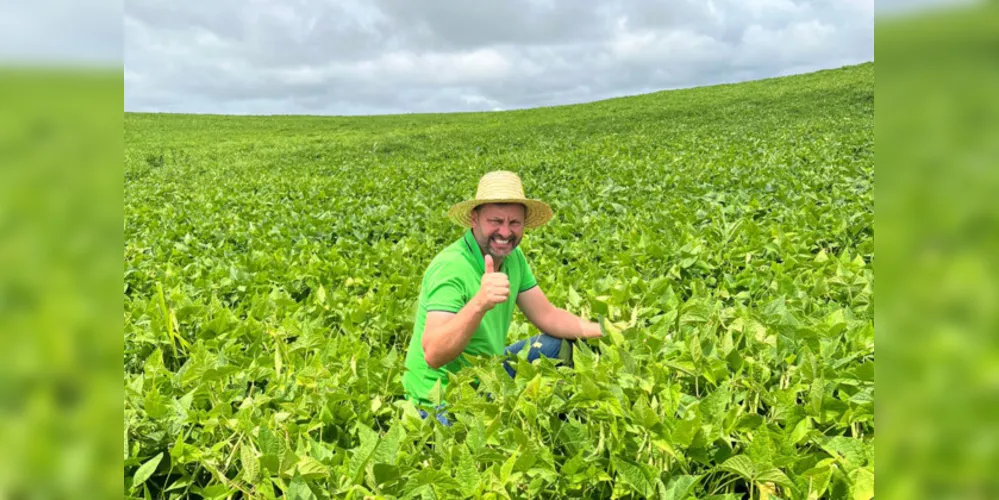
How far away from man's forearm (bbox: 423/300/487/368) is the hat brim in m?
0.70

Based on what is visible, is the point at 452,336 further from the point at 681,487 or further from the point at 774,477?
the point at 774,477

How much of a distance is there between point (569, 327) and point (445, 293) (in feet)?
2.86

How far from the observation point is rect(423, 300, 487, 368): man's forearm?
316cm

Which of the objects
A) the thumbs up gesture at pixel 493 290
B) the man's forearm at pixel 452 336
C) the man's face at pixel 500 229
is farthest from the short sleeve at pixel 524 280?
the thumbs up gesture at pixel 493 290

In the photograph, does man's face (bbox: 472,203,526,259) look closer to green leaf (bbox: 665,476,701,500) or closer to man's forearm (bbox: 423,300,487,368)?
man's forearm (bbox: 423,300,487,368)

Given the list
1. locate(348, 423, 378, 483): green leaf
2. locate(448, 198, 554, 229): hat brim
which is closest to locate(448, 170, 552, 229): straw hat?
locate(448, 198, 554, 229): hat brim

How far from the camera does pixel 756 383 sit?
8.20 feet

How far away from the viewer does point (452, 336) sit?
3.21 meters
